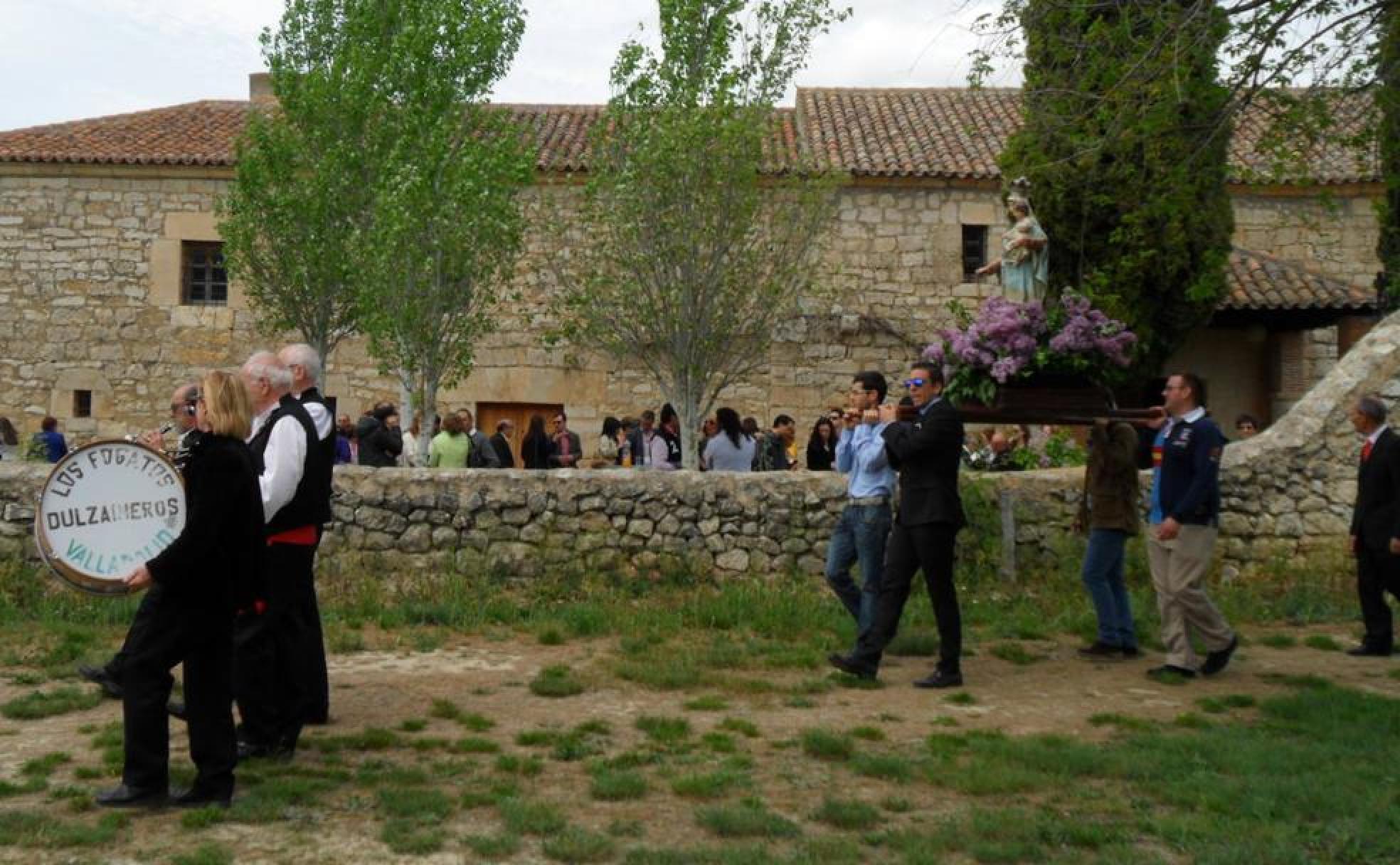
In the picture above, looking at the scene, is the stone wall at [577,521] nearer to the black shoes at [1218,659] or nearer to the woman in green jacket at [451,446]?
the woman in green jacket at [451,446]

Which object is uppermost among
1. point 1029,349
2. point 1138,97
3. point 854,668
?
point 1138,97

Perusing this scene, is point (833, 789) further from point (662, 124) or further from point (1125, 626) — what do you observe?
point (662, 124)

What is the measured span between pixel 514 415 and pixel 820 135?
21.6 ft

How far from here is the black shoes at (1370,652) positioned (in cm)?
841

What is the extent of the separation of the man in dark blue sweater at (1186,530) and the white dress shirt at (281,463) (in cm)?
468

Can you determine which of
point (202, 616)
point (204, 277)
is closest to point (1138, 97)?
point (202, 616)

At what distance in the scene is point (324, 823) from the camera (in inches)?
192

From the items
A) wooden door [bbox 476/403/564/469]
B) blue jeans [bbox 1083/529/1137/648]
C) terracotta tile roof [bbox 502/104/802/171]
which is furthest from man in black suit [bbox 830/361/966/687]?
wooden door [bbox 476/403/564/469]

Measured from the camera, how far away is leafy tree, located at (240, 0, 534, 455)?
16.1 metres

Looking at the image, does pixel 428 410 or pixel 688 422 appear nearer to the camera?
pixel 688 422

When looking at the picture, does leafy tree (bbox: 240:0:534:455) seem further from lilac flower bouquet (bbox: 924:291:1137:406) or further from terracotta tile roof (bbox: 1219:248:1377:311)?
terracotta tile roof (bbox: 1219:248:1377:311)

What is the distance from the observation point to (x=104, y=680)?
6.83 m

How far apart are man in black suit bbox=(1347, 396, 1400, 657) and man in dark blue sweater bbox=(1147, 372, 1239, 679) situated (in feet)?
4.53

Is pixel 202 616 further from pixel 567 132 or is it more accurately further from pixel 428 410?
pixel 567 132
